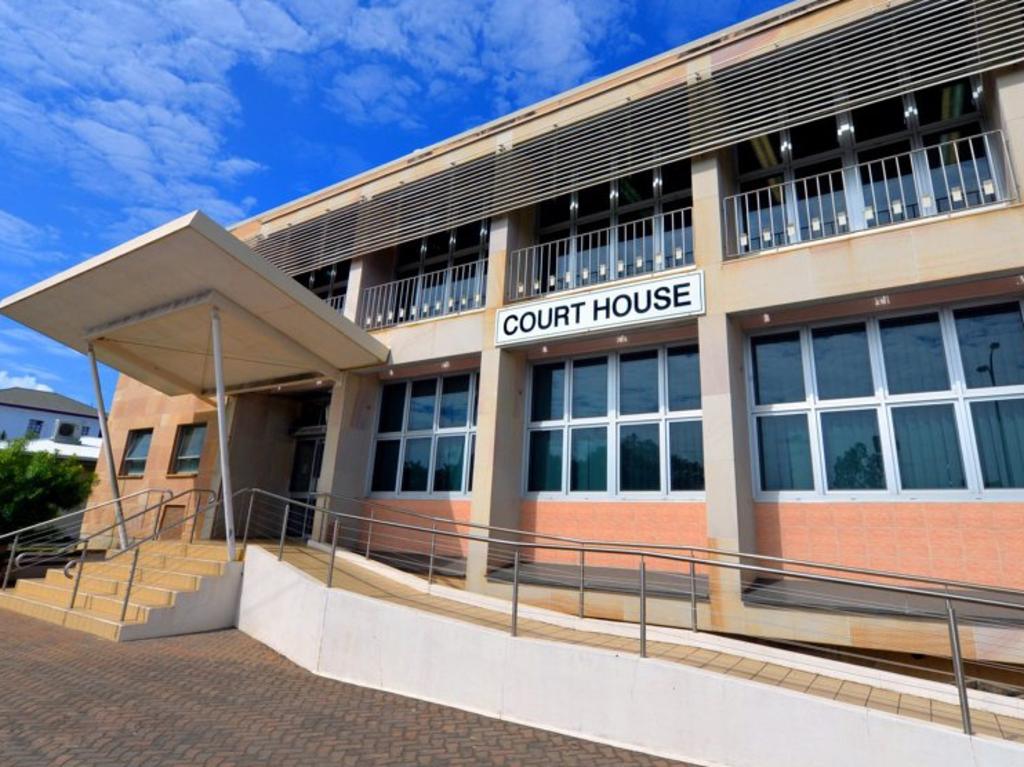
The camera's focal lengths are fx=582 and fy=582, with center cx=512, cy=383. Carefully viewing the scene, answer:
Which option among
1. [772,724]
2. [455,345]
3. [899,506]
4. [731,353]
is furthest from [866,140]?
[772,724]

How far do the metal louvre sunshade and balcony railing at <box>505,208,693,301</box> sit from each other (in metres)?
0.99

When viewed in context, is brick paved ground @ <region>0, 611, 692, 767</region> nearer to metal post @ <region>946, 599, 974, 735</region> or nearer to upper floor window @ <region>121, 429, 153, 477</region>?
metal post @ <region>946, 599, 974, 735</region>

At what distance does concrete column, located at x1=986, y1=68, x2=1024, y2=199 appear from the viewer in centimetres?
615

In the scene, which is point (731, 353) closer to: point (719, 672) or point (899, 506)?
point (899, 506)

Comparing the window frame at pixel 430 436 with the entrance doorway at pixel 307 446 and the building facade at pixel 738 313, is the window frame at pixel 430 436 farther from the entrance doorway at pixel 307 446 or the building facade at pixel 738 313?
the entrance doorway at pixel 307 446

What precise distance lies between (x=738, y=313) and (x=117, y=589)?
364 inches

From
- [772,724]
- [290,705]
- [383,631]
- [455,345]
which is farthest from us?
[455,345]

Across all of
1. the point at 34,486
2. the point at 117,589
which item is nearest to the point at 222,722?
the point at 117,589

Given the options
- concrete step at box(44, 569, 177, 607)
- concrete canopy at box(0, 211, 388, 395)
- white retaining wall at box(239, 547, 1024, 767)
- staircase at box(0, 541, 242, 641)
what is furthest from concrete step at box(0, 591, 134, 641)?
concrete canopy at box(0, 211, 388, 395)

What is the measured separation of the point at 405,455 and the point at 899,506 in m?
7.65

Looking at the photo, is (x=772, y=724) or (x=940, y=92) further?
(x=940, y=92)

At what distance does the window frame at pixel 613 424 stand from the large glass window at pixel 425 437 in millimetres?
1219

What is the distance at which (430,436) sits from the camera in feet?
34.8

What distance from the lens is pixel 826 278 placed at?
686 cm
